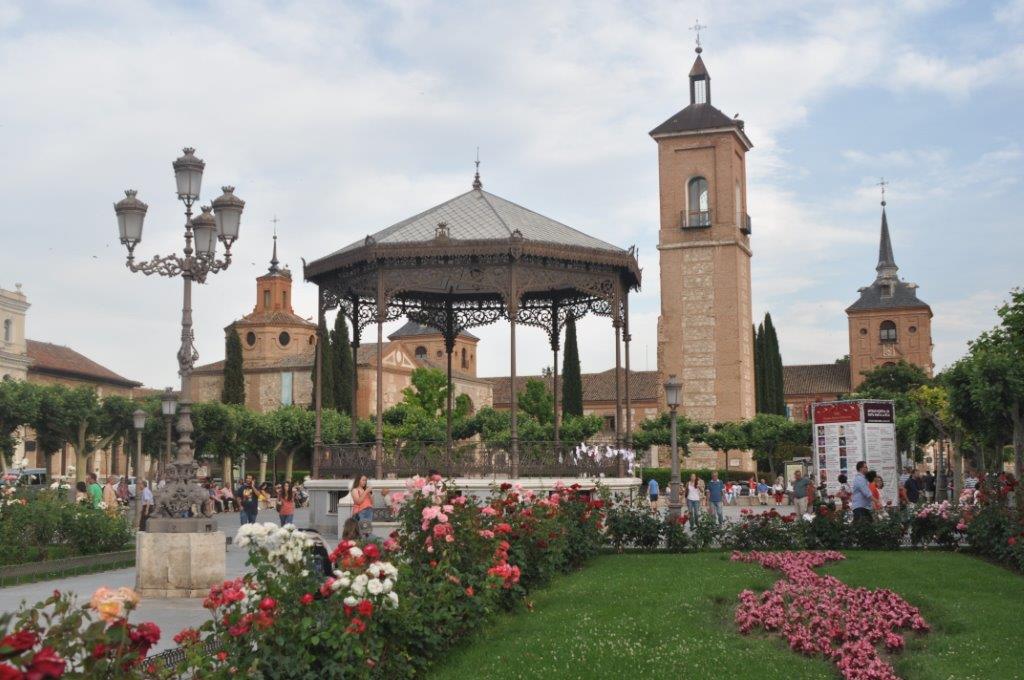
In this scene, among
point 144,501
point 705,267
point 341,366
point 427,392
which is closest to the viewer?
point 144,501

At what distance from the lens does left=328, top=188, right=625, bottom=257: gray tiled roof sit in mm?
19203

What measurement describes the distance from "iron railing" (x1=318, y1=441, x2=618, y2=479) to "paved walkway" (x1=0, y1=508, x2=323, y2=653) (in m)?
1.66

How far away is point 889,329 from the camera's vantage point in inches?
3605

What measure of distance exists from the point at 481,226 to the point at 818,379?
268 ft

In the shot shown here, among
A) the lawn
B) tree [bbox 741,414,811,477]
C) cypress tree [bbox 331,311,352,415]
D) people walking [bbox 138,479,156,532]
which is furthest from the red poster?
cypress tree [bbox 331,311,352,415]

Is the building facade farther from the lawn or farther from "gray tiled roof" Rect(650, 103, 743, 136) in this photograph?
the lawn

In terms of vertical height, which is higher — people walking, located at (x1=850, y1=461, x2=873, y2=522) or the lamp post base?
people walking, located at (x1=850, y1=461, x2=873, y2=522)

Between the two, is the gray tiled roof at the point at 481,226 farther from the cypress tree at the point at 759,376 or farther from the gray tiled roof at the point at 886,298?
the gray tiled roof at the point at 886,298

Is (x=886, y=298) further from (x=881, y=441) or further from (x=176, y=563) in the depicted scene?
(x=176, y=563)

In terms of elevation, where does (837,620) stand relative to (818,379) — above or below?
below

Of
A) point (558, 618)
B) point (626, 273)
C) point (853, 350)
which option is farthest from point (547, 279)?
point (853, 350)

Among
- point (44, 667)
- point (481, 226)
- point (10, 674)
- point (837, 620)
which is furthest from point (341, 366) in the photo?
point (10, 674)

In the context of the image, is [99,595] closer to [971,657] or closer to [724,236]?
[971,657]

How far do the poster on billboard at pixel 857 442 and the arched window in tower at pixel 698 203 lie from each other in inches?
1231
